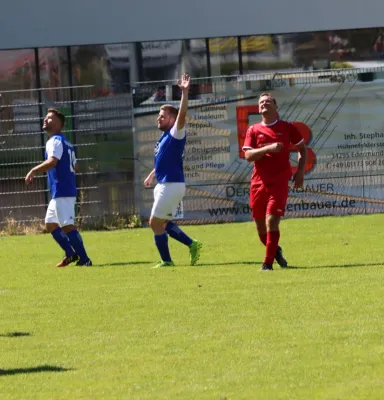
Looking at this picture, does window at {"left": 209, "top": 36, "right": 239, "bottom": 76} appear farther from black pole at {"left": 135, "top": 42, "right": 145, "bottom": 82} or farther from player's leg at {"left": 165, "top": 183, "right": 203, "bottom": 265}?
player's leg at {"left": 165, "top": 183, "right": 203, "bottom": 265}

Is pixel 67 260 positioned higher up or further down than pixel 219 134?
further down

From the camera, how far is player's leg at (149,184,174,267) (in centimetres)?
1510

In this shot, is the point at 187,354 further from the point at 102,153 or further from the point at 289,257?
the point at 102,153

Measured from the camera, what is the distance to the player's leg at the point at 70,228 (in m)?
16.0

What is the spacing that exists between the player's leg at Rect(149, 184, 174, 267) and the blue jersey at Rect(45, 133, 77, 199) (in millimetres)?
1341

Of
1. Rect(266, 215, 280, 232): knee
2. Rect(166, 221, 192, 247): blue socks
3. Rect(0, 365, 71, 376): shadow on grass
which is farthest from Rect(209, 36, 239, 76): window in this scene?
Rect(0, 365, 71, 376): shadow on grass

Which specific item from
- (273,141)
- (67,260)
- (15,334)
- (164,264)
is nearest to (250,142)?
(273,141)

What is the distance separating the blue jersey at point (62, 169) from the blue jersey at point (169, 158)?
1.36 metres

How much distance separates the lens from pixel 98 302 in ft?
38.7

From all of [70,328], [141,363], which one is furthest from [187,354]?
[70,328]

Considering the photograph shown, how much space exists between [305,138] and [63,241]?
7704mm

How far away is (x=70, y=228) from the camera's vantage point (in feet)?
52.6

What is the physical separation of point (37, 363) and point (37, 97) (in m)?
16.2

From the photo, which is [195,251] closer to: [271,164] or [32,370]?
[271,164]
